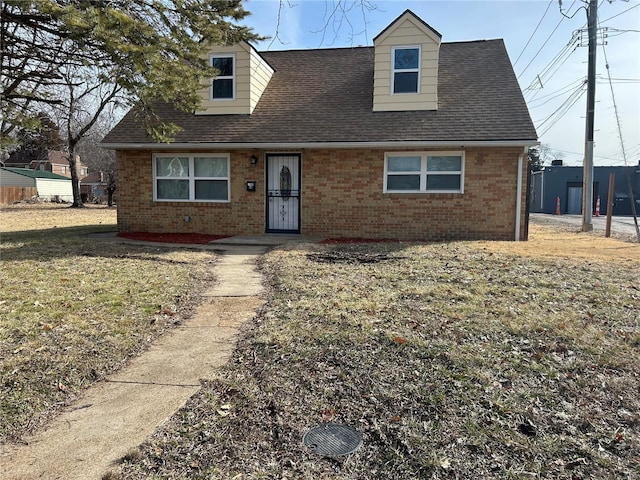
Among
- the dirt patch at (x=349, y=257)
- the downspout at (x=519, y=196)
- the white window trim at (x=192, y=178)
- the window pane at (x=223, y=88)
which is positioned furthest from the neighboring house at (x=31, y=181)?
the downspout at (x=519, y=196)

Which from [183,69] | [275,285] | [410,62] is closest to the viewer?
[275,285]

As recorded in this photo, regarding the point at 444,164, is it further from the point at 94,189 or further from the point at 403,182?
the point at 94,189

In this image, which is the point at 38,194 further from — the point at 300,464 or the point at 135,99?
the point at 300,464

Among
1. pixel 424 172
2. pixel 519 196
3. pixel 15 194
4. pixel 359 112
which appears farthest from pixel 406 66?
pixel 15 194

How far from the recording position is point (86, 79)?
29.8 ft

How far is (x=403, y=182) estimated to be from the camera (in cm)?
1179

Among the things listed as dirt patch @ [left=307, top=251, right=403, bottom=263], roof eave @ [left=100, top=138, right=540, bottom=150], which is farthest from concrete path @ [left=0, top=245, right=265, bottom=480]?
roof eave @ [left=100, top=138, right=540, bottom=150]

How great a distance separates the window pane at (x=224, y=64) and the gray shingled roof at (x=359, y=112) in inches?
49.1

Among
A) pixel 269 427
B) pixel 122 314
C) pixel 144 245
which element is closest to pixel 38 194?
pixel 144 245

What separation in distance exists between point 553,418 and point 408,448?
3.52 feet

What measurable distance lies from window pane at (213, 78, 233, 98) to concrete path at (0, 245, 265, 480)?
31.0 ft

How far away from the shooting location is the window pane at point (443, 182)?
11.6 m

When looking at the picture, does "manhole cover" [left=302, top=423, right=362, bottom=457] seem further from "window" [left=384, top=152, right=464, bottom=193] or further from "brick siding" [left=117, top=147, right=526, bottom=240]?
"window" [left=384, top=152, right=464, bottom=193]

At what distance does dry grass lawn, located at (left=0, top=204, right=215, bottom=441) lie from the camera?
3.34 metres
